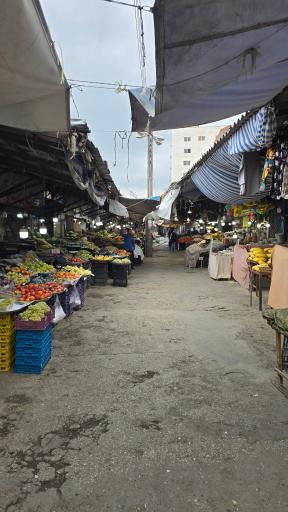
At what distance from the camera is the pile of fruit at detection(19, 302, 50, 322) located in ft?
15.6

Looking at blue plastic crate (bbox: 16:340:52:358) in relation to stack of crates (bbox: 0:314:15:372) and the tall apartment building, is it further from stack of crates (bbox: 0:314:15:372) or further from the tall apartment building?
the tall apartment building

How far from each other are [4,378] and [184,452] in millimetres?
2584

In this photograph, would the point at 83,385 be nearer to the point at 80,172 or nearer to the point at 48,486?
the point at 48,486

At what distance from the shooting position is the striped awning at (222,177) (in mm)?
8241

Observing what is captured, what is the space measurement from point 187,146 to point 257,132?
229 ft

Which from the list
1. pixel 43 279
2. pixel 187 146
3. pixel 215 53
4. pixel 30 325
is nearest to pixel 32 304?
pixel 30 325

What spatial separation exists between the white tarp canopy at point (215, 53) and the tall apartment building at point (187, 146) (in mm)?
68468

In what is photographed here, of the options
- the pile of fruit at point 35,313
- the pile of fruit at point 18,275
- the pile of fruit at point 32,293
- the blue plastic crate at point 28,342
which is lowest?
the blue plastic crate at point 28,342

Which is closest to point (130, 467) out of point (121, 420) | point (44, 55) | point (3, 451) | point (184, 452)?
point (184, 452)

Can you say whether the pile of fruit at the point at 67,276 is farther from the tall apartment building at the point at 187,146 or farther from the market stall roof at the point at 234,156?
the tall apartment building at the point at 187,146

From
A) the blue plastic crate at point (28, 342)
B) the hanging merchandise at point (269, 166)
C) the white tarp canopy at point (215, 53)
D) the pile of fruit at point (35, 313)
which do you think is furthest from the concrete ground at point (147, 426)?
the white tarp canopy at point (215, 53)

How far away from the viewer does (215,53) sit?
2.62 metres

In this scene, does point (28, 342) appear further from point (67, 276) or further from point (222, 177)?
point (222, 177)

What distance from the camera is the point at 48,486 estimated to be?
8.96ft
